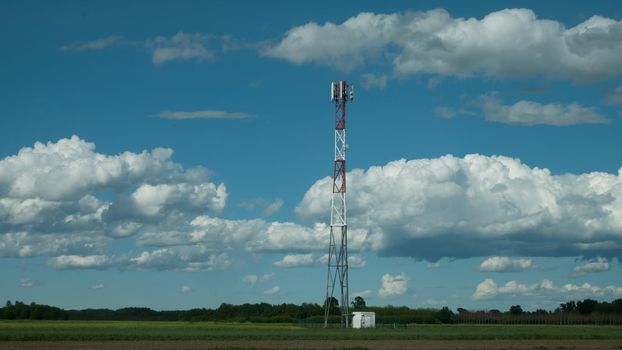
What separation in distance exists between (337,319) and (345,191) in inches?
1573

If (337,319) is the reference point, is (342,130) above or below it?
above

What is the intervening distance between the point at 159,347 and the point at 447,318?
456 feet

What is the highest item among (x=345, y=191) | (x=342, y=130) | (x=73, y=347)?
(x=342, y=130)

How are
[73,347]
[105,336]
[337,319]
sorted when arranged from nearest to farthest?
[73,347]
[105,336]
[337,319]

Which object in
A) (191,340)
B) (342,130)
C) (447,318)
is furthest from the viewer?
(447,318)

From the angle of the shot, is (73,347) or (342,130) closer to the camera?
(73,347)

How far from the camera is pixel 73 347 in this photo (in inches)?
2621

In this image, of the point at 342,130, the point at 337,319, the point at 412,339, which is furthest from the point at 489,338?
the point at 337,319

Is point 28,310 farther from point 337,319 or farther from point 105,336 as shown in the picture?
point 105,336

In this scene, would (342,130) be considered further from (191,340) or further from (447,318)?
(447,318)

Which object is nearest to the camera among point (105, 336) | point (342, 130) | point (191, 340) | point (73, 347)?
point (73, 347)

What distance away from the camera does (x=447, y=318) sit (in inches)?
7766

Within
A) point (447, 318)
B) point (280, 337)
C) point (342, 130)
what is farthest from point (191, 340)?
point (447, 318)

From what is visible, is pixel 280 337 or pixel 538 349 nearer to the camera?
pixel 538 349
